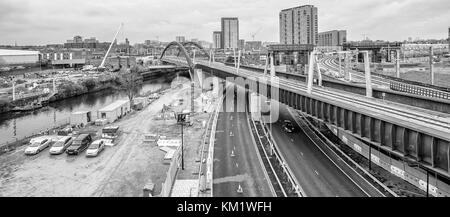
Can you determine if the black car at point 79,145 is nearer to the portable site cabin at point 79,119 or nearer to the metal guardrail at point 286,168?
the portable site cabin at point 79,119

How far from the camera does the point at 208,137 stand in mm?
13219

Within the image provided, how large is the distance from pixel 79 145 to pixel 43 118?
34.5 ft

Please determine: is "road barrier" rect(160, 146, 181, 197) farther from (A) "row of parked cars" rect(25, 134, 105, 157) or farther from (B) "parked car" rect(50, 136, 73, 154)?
(B) "parked car" rect(50, 136, 73, 154)

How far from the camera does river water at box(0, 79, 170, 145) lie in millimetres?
16562

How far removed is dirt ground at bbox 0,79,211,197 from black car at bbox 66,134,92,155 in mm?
210

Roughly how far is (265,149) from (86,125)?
9.08 meters

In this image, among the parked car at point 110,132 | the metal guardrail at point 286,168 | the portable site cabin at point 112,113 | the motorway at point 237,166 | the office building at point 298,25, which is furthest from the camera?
the office building at point 298,25

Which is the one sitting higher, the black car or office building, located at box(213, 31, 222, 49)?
office building, located at box(213, 31, 222, 49)

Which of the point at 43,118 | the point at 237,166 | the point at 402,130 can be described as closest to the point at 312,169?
the point at 237,166

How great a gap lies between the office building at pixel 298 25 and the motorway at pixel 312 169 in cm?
5131

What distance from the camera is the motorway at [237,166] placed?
8.06 metres

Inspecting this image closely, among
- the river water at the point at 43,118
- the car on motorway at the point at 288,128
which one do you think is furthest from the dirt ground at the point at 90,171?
the river water at the point at 43,118

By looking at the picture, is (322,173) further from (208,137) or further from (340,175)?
(208,137)

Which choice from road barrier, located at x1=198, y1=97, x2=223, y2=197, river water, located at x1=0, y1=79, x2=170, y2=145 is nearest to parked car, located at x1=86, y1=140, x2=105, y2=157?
road barrier, located at x1=198, y1=97, x2=223, y2=197
